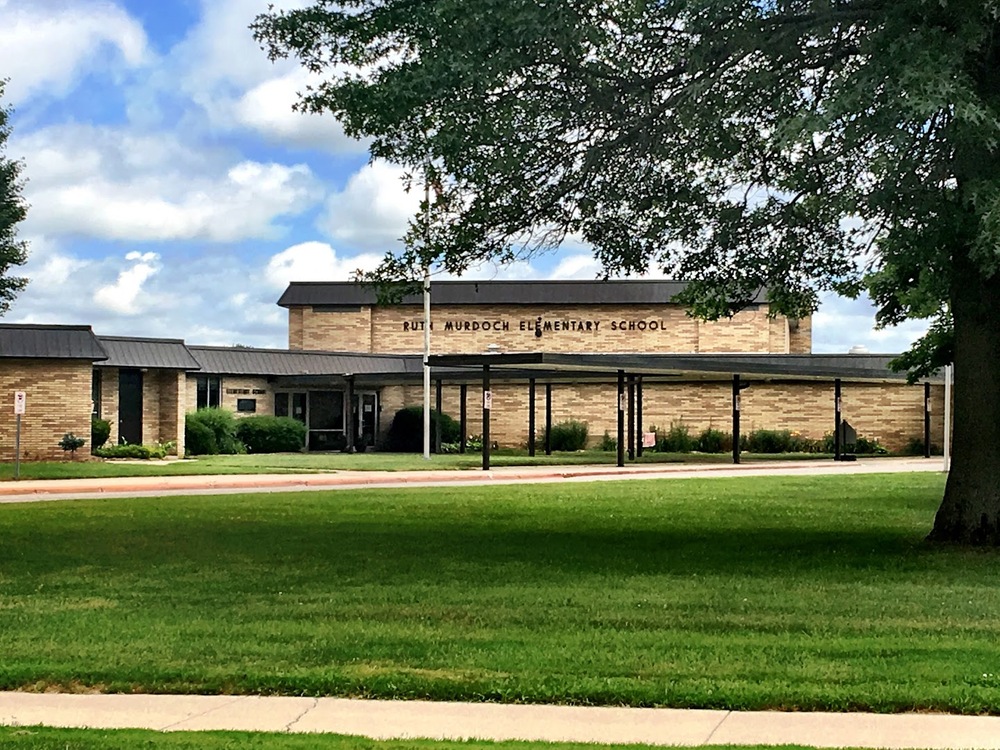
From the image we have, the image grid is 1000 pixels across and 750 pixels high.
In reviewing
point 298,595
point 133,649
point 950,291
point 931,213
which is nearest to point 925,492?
point 950,291

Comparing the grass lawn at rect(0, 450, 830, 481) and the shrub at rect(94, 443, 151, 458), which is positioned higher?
the shrub at rect(94, 443, 151, 458)

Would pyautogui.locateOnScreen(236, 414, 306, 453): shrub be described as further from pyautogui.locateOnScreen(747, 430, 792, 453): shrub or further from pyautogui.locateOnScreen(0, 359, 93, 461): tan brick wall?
pyautogui.locateOnScreen(747, 430, 792, 453): shrub

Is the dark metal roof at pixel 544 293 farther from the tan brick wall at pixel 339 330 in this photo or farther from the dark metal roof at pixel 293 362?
the dark metal roof at pixel 293 362

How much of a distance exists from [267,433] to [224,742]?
42432 mm

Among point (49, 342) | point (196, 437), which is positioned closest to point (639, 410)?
point (196, 437)

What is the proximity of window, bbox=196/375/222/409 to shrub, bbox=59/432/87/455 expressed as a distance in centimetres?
1075

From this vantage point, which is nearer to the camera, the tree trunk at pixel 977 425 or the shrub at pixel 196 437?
the tree trunk at pixel 977 425

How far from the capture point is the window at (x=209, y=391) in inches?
1989

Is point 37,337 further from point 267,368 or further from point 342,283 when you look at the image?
point 342,283

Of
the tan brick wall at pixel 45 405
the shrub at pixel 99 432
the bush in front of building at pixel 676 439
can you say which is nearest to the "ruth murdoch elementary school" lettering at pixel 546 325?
the bush in front of building at pixel 676 439

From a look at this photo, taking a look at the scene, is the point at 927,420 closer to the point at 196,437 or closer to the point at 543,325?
the point at 543,325

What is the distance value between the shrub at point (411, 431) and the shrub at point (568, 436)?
11.8 feet

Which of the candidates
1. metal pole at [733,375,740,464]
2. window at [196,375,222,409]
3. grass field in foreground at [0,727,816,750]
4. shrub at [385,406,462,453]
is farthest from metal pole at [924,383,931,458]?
grass field in foreground at [0,727,816,750]

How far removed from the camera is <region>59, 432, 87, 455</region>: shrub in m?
39.2
